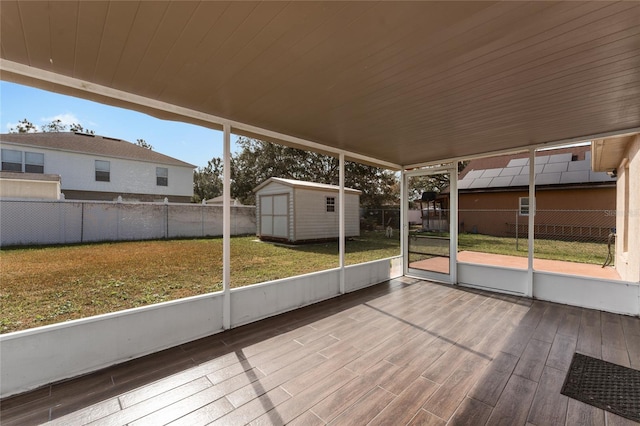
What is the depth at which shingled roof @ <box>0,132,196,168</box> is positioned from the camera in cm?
924

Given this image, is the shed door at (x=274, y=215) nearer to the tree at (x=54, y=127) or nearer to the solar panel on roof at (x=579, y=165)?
the solar panel on roof at (x=579, y=165)

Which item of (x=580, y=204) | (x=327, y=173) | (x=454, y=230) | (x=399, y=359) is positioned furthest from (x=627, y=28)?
(x=327, y=173)

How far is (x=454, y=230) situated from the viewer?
4.91 m

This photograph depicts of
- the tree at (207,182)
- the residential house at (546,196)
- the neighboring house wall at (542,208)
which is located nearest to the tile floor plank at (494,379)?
the neighboring house wall at (542,208)

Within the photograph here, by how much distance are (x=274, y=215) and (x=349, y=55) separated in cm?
884

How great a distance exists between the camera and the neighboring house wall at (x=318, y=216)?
956cm

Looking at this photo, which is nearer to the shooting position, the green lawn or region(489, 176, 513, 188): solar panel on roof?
the green lawn

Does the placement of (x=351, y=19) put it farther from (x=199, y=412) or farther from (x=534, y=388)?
(x=534, y=388)

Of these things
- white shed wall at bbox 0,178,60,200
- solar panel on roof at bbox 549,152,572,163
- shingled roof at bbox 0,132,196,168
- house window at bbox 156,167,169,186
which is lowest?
white shed wall at bbox 0,178,60,200

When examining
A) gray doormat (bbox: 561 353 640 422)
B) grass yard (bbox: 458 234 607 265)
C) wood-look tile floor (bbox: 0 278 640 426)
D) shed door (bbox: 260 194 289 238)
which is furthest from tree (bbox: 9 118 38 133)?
grass yard (bbox: 458 234 607 265)

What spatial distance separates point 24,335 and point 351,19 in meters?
3.09

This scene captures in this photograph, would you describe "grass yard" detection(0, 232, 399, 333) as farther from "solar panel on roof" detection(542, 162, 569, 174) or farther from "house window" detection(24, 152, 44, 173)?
"solar panel on roof" detection(542, 162, 569, 174)

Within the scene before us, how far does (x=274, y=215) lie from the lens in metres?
10.2

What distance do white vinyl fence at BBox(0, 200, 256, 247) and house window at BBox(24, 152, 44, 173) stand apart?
3.06 metres
